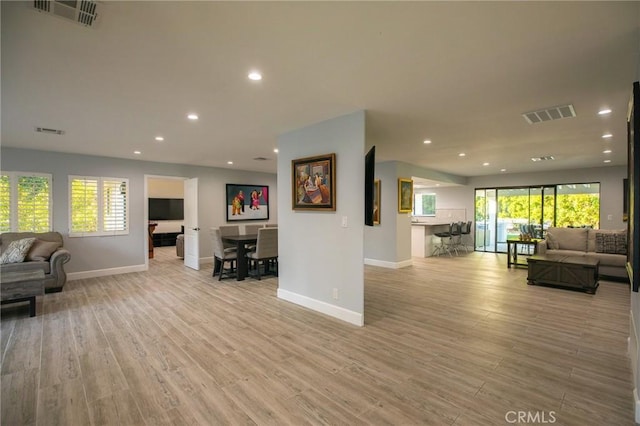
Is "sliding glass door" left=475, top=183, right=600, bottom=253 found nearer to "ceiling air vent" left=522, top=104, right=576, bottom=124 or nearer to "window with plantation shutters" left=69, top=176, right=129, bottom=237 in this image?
"ceiling air vent" left=522, top=104, right=576, bottom=124

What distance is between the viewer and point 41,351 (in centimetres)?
287

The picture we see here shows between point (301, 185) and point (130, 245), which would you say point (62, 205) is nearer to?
point (130, 245)

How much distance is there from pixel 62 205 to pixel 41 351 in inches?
156

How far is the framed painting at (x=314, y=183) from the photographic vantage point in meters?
3.71

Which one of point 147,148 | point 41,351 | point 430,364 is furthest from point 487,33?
point 147,148

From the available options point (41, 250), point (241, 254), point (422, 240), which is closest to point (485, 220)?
point (422, 240)

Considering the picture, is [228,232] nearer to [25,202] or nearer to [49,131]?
[49,131]

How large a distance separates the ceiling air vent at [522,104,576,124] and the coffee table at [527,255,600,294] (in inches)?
113

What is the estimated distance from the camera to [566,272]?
509 centimetres

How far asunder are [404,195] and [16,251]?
736 cm

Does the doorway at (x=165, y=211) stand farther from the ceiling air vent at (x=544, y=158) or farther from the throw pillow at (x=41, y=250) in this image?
the ceiling air vent at (x=544, y=158)

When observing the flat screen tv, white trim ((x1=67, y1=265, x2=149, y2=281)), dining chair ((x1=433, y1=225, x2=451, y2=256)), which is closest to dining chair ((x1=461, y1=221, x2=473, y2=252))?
dining chair ((x1=433, y1=225, x2=451, y2=256))

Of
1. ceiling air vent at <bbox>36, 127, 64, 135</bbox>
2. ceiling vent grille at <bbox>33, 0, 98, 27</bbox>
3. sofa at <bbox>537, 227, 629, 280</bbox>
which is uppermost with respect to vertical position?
ceiling air vent at <bbox>36, 127, 64, 135</bbox>

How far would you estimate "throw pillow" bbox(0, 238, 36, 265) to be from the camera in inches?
180
